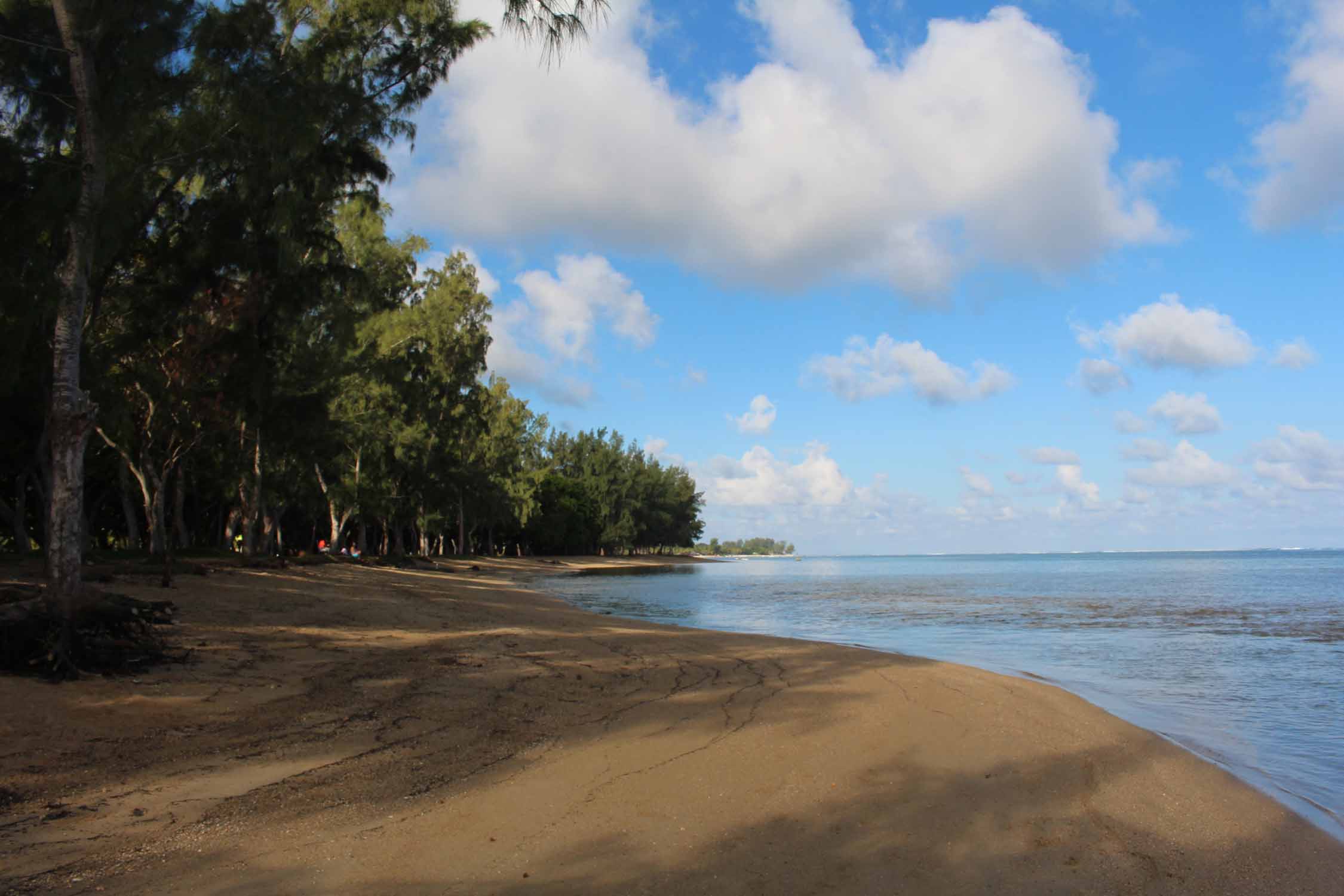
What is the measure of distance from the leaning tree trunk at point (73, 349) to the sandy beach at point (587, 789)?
4.17 feet

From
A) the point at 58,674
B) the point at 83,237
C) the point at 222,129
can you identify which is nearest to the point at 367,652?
the point at 58,674

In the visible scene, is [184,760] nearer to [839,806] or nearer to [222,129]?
[839,806]

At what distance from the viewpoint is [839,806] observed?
563 centimetres

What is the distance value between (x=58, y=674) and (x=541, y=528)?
7544cm

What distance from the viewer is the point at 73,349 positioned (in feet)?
27.8

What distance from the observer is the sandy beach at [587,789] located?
438 centimetres

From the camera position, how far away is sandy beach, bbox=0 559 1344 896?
172 inches

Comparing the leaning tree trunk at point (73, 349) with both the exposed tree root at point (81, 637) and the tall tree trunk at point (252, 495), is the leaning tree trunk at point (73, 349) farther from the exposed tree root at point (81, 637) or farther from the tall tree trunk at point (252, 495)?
the tall tree trunk at point (252, 495)

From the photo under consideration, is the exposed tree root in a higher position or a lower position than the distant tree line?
lower

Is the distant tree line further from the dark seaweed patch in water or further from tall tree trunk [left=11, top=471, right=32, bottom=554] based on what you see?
the dark seaweed patch in water

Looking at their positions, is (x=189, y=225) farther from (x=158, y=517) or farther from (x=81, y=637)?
(x=158, y=517)

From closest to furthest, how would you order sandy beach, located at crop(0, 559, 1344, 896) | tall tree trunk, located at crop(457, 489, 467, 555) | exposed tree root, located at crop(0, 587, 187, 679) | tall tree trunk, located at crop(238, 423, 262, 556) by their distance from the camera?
sandy beach, located at crop(0, 559, 1344, 896) → exposed tree root, located at crop(0, 587, 187, 679) → tall tree trunk, located at crop(238, 423, 262, 556) → tall tree trunk, located at crop(457, 489, 467, 555)

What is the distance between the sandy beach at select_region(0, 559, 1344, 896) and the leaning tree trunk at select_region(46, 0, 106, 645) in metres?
1.27

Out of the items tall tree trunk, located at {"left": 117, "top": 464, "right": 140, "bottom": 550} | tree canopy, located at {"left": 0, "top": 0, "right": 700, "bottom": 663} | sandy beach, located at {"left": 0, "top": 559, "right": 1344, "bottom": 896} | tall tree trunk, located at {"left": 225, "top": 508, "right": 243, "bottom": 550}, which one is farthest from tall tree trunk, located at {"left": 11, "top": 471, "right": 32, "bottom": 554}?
sandy beach, located at {"left": 0, "top": 559, "right": 1344, "bottom": 896}
